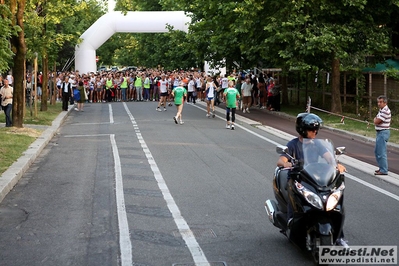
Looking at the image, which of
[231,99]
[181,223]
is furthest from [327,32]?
[181,223]

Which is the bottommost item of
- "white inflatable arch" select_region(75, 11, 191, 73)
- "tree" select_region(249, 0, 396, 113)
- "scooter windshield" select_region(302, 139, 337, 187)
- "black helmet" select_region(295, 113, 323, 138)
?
"scooter windshield" select_region(302, 139, 337, 187)

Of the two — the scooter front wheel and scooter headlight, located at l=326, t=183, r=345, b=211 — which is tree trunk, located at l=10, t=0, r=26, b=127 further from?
scooter headlight, located at l=326, t=183, r=345, b=211

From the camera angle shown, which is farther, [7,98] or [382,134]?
[7,98]

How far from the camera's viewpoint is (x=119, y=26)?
160 ft

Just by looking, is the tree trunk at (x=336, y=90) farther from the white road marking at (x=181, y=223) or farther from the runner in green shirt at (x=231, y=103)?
the white road marking at (x=181, y=223)

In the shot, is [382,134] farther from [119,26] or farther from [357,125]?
[119,26]

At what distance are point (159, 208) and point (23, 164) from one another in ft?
17.7

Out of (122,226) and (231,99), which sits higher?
(231,99)

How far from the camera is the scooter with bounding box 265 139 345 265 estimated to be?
7.09m

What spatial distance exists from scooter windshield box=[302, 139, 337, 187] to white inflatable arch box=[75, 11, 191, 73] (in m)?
40.7

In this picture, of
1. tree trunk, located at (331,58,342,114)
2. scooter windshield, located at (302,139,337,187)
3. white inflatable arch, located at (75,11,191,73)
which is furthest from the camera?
white inflatable arch, located at (75,11,191,73)

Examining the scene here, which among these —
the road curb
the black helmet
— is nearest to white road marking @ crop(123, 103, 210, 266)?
the black helmet

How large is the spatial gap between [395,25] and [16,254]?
27411mm

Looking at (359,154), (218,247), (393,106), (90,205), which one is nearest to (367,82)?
(393,106)
